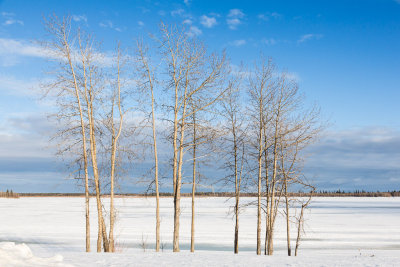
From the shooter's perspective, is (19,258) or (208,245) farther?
(208,245)

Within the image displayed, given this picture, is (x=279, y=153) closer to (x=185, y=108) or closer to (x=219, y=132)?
(x=219, y=132)

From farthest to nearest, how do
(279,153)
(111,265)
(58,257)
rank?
(279,153), (111,265), (58,257)

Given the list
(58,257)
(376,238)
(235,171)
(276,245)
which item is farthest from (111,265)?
(376,238)

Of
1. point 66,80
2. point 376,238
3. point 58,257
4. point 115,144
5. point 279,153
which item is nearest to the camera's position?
point 58,257

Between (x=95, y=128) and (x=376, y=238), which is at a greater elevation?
(x=95, y=128)

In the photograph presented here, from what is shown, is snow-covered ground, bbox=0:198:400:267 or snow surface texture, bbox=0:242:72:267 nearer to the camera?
snow surface texture, bbox=0:242:72:267

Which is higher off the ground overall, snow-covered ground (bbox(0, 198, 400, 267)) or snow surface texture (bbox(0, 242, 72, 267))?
snow surface texture (bbox(0, 242, 72, 267))

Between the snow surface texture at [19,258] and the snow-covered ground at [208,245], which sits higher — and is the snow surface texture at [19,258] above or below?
above

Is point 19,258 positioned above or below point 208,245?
above

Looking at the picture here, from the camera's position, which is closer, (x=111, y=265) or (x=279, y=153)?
(x=111, y=265)

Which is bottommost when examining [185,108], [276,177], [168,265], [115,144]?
[168,265]

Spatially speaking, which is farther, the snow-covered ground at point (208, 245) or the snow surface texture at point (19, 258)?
the snow-covered ground at point (208, 245)

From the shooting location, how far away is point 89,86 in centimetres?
1952

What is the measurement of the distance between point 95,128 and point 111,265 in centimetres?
966
